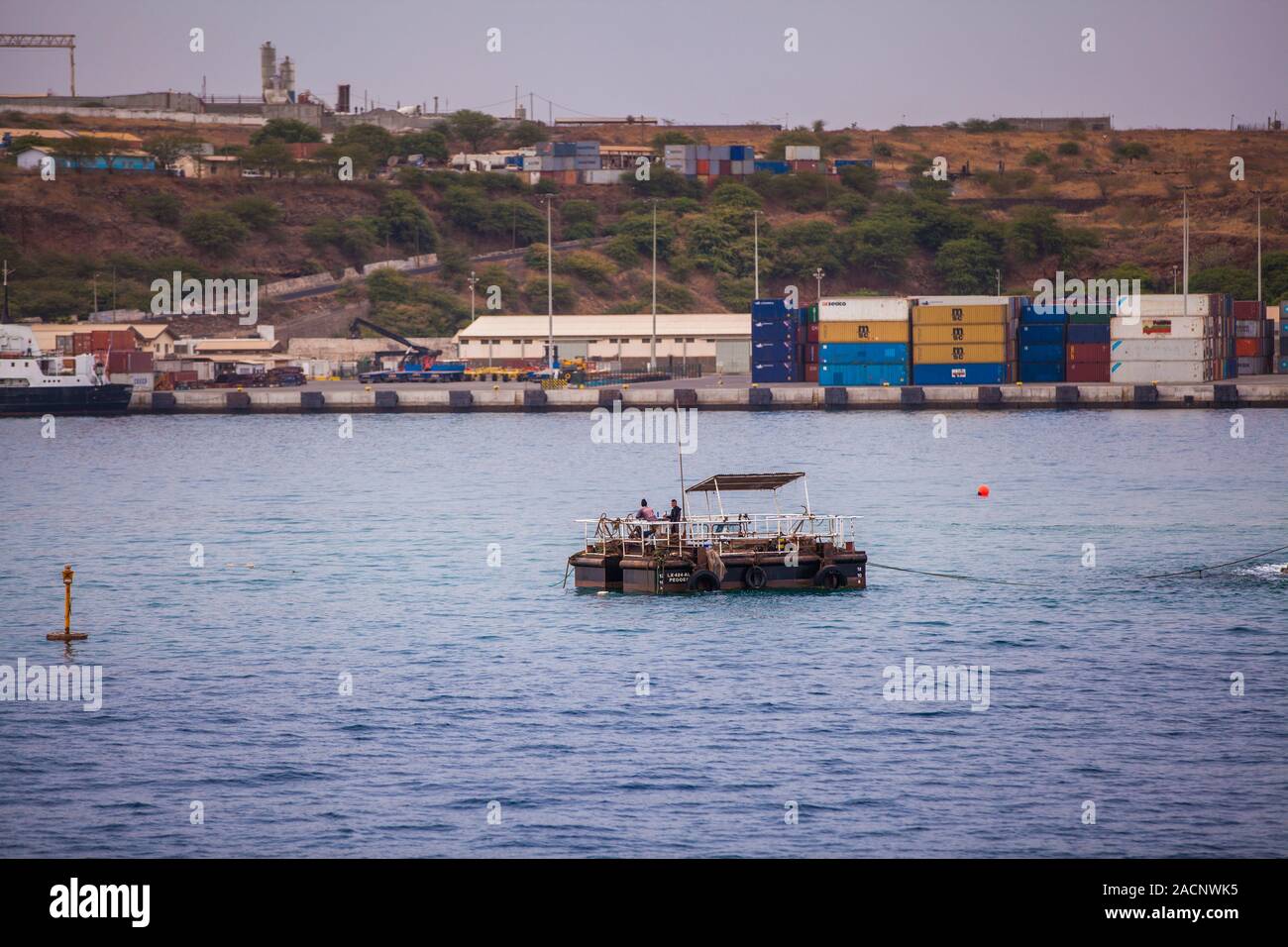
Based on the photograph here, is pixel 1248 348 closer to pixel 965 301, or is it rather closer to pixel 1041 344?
pixel 1041 344

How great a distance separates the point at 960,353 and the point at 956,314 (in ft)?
13.2

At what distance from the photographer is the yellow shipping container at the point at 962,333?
502 ft

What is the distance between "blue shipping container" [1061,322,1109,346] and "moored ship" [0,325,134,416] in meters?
90.3

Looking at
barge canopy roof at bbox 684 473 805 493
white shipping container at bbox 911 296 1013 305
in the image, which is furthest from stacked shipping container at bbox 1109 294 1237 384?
barge canopy roof at bbox 684 473 805 493

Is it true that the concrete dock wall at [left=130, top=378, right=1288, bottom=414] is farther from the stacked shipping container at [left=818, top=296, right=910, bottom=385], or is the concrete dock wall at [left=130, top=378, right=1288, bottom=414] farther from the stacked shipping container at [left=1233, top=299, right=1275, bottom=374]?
the stacked shipping container at [left=1233, top=299, right=1275, bottom=374]

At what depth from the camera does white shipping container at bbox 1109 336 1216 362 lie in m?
150

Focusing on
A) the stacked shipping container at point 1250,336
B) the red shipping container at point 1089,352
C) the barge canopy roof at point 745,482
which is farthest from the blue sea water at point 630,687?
the stacked shipping container at point 1250,336

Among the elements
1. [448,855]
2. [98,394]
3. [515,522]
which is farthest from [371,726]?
[98,394]

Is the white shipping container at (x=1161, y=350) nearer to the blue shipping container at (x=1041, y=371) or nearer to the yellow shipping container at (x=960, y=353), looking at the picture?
the blue shipping container at (x=1041, y=371)

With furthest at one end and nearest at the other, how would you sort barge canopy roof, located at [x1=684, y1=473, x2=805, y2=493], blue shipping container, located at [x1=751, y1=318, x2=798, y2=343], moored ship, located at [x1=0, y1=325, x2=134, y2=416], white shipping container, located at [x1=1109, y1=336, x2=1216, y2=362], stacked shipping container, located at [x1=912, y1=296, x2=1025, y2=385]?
blue shipping container, located at [x1=751, y1=318, x2=798, y2=343] → moored ship, located at [x1=0, y1=325, x2=134, y2=416] → stacked shipping container, located at [x1=912, y1=296, x2=1025, y2=385] → white shipping container, located at [x1=1109, y1=336, x2=1216, y2=362] → barge canopy roof, located at [x1=684, y1=473, x2=805, y2=493]

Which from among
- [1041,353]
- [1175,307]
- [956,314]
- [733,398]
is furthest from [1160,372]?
[733,398]

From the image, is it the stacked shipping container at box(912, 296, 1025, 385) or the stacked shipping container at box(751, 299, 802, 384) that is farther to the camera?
the stacked shipping container at box(751, 299, 802, 384)

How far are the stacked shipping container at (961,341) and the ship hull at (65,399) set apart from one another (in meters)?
75.8

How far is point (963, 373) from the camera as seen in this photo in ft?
507
